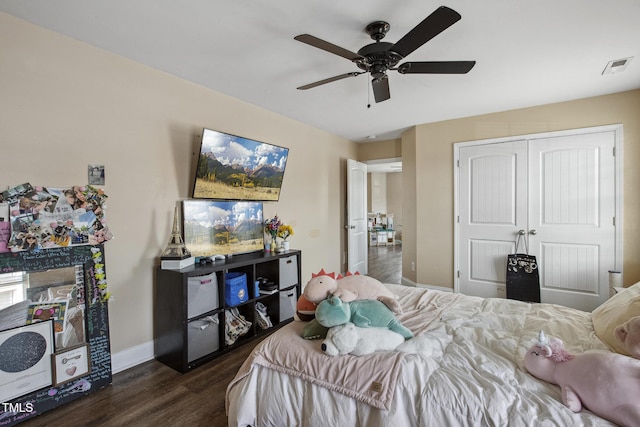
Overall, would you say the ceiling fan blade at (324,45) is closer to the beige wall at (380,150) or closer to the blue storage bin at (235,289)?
the blue storage bin at (235,289)

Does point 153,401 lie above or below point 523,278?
below

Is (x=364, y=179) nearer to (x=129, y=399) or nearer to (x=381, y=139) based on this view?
(x=381, y=139)

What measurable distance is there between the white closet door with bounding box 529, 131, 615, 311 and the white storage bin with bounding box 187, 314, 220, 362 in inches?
147

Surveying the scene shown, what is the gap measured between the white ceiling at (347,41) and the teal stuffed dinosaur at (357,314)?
1.73 m

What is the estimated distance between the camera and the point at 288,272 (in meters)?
3.27

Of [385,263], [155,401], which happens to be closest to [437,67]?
[155,401]

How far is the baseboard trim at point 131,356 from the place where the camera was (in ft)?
7.46

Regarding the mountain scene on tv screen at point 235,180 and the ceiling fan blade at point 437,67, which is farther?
the mountain scene on tv screen at point 235,180

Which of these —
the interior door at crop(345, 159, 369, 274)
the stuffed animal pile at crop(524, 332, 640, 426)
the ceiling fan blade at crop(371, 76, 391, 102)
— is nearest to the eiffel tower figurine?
the ceiling fan blade at crop(371, 76, 391, 102)

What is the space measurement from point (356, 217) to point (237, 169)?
258 centimetres

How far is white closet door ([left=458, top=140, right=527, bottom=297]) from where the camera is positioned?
3.67 metres

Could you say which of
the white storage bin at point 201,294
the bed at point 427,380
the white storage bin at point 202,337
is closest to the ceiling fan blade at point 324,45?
the bed at point 427,380

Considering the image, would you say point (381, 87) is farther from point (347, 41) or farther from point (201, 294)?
point (201, 294)

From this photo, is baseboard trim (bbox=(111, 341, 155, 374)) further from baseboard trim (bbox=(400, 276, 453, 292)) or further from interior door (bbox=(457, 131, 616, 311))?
interior door (bbox=(457, 131, 616, 311))
